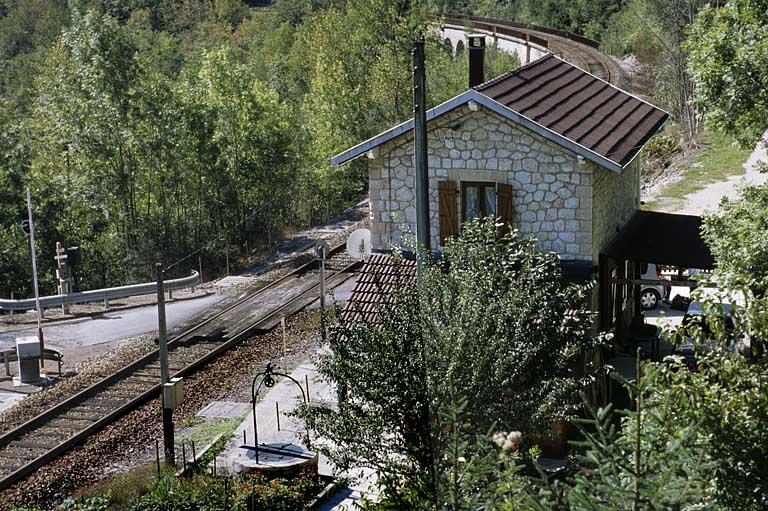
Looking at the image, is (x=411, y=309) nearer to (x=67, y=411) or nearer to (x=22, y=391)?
(x=67, y=411)

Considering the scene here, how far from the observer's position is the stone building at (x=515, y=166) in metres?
15.7

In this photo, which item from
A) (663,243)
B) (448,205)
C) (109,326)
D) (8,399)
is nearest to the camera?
(448,205)

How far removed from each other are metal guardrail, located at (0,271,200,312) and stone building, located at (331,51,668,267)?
402 inches

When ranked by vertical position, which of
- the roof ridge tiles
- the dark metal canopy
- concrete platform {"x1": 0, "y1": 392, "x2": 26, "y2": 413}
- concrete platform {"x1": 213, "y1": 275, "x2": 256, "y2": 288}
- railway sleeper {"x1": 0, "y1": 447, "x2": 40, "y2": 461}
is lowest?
railway sleeper {"x1": 0, "y1": 447, "x2": 40, "y2": 461}

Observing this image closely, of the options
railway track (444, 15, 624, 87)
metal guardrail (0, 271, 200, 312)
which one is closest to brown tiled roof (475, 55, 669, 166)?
metal guardrail (0, 271, 200, 312)

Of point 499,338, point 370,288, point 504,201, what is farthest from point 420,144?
point 370,288

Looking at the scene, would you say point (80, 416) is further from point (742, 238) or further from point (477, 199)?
point (742, 238)

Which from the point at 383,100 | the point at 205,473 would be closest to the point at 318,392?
the point at 205,473

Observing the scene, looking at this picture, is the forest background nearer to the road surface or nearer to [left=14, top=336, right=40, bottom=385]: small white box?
the road surface

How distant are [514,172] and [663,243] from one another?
10.0ft

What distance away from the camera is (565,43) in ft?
198

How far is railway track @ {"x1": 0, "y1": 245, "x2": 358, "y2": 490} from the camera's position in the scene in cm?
1602

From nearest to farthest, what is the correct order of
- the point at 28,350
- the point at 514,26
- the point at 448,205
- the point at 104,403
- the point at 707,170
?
the point at 448,205 → the point at 104,403 → the point at 28,350 → the point at 707,170 → the point at 514,26

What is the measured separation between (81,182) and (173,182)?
3.08 metres
